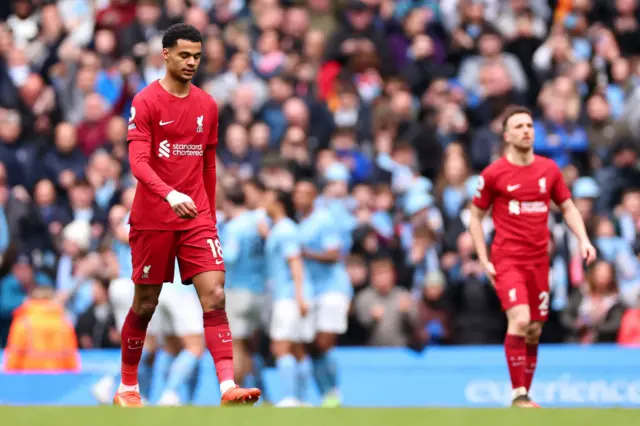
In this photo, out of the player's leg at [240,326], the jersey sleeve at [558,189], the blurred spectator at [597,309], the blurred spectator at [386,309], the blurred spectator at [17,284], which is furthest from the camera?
the blurred spectator at [17,284]

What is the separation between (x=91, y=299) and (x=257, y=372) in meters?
2.71

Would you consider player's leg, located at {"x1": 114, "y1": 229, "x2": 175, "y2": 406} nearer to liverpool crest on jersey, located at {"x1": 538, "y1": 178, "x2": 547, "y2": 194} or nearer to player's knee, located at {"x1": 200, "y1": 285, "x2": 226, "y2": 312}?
player's knee, located at {"x1": 200, "y1": 285, "x2": 226, "y2": 312}

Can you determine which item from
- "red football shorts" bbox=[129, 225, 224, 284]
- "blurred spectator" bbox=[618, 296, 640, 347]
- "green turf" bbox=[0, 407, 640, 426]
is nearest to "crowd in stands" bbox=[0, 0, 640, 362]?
"blurred spectator" bbox=[618, 296, 640, 347]

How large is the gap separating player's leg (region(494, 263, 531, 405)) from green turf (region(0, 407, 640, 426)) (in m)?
4.22

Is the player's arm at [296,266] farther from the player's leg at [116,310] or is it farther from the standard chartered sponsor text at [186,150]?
the standard chartered sponsor text at [186,150]

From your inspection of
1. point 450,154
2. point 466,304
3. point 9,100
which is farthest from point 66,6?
point 466,304

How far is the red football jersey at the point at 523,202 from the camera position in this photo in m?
11.6

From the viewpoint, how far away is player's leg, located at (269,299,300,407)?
1477cm

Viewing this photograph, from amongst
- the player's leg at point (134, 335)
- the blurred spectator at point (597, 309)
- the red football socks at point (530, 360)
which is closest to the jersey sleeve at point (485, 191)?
the red football socks at point (530, 360)

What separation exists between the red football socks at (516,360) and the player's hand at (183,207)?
3.58 m

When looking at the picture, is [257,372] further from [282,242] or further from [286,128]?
[286,128]

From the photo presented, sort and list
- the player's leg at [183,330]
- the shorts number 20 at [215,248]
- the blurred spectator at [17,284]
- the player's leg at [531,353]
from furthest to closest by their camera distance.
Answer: the blurred spectator at [17,284], the player's leg at [183,330], the player's leg at [531,353], the shorts number 20 at [215,248]

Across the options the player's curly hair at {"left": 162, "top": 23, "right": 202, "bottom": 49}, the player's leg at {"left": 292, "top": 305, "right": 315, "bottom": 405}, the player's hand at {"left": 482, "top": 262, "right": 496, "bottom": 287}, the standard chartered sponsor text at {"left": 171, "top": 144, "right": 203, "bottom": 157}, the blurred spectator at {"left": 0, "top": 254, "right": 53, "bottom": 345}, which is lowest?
the player's leg at {"left": 292, "top": 305, "right": 315, "bottom": 405}

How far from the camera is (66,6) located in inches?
822
